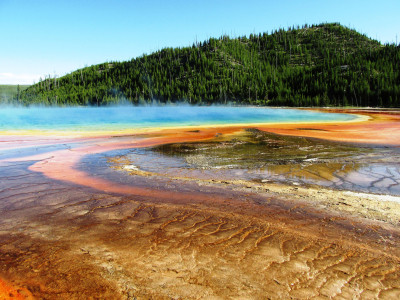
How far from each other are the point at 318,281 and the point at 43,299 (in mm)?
3333

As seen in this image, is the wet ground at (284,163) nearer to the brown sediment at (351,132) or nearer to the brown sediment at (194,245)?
the brown sediment at (194,245)

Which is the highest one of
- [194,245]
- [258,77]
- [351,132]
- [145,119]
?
[258,77]

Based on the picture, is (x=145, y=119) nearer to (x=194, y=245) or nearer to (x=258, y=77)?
(x=194, y=245)

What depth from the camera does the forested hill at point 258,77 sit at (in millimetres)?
101812

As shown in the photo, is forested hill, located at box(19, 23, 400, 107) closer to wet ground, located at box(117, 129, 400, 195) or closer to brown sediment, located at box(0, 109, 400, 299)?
wet ground, located at box(117, 129, 400, 195)

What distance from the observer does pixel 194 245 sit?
466 cm

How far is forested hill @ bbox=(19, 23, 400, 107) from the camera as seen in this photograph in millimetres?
101812

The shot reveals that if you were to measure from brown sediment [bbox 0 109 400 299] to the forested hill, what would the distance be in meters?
92.2

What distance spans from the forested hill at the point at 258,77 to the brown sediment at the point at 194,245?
92.2 m

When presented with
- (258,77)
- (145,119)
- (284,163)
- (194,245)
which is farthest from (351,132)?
(258,77)

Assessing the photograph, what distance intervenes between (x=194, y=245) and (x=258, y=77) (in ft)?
472

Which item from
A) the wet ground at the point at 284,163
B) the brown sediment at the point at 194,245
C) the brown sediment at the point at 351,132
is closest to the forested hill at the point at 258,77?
the brown sediment at the point at 351,132

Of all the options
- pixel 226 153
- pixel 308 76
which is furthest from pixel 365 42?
pixel 226 153

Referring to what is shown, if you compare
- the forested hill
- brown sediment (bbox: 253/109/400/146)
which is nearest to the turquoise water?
brown sediment (bbox: 253/109/400/146)
